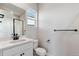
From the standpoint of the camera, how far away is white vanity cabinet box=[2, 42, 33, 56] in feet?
4.64

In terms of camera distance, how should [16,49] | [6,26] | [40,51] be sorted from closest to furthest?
1. [16,49]
2. [6,26]
3. [40,51]

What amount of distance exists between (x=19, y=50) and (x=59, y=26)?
128cm

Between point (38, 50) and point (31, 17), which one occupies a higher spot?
point (31, 17)

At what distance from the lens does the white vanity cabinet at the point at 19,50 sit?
4.64 feet

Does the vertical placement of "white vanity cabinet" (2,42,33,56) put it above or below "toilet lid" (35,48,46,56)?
above

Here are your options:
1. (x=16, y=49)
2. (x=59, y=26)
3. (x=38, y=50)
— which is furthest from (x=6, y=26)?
(x=59, y=26)

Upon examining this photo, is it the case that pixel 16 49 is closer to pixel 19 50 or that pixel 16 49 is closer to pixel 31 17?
pixel 19 50

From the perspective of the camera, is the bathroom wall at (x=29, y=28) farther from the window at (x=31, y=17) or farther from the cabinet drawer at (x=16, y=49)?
the cabinet drawer at (x=16, y=49)

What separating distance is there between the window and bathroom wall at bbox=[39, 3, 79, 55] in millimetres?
148

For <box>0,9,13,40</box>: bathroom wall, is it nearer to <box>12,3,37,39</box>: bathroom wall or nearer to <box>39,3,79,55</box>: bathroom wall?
<box>12,3,37,39</box>: bathroom wall

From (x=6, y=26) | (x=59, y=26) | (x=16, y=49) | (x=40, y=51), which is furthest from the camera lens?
(x=59, y=26)

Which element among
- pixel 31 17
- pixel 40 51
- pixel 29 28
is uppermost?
pixel 31 17

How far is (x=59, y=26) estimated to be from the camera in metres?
2.49

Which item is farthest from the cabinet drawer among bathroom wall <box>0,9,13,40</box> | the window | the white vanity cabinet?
the window
